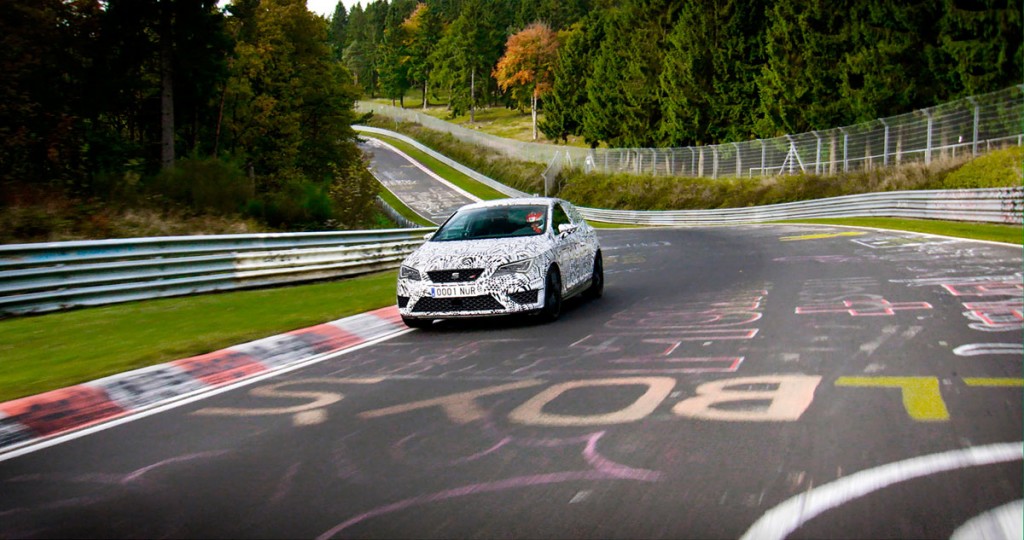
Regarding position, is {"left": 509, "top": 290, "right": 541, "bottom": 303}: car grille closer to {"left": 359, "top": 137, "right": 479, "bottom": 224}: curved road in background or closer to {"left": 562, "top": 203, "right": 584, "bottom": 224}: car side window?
{"left": 562, "top": 203, "right": 584, "bottom": 224}: car side window

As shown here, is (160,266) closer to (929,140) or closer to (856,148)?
(929,140)

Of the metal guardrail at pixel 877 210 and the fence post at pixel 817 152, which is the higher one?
the fence post at pixel 817 152

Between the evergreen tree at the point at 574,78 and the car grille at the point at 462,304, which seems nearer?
the car grille at the point at 462,304

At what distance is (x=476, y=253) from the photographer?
36.6 feet

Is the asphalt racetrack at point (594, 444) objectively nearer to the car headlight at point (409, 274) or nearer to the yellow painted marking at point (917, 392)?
the yellow painted marking at point (917, 392)

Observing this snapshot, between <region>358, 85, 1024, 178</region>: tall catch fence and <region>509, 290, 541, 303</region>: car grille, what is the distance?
25103 millimetres

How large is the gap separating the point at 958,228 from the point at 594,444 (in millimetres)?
22097

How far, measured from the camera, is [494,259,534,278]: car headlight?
10875 mm

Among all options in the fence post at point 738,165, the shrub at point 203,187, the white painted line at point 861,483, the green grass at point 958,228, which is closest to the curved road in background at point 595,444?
the white painted line at point 861,483

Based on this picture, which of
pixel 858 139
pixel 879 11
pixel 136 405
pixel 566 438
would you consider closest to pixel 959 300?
pixel 566 438

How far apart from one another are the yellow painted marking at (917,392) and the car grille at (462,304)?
15.3 feet

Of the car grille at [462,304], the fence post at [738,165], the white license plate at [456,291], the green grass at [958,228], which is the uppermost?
the fence post at [738,165]

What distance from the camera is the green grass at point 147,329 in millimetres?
8633

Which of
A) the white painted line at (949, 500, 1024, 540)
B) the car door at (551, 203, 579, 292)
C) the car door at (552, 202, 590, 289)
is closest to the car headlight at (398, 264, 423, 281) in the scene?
the car door at (551, 203, 579, 292)
